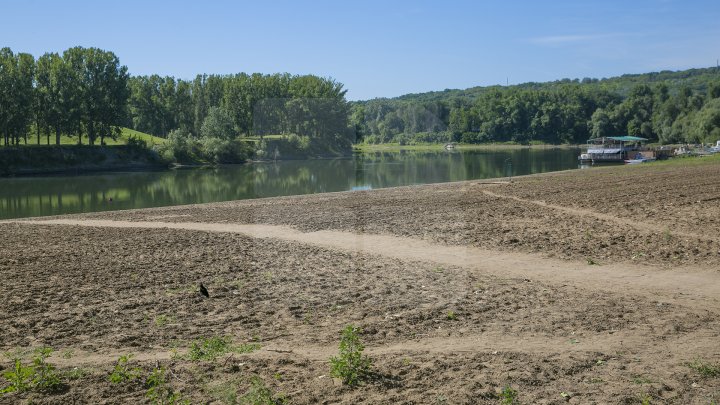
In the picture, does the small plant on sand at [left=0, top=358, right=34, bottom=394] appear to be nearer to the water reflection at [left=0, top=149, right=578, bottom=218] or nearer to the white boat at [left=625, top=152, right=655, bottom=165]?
the water reflection at [left=0, top=149, right=578, bottom=218]

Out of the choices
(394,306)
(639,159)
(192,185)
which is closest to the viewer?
(394,306)

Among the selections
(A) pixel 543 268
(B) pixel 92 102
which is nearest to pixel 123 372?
(A) pixel 543 268

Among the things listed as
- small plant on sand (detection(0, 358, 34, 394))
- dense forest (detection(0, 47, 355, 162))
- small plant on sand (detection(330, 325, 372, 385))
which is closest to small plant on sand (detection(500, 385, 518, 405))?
small plant on sand (detection(330, 325, 372, 385))

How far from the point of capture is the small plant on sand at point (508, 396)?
302 inches

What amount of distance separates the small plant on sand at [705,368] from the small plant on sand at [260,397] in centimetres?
544

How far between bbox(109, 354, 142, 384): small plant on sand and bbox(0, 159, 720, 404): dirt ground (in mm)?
129

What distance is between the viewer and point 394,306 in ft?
40.6

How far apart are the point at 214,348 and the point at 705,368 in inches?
271

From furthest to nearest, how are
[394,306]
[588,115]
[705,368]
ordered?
[588,115] < [394,306] < [705,368]

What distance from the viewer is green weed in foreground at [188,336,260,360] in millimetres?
9578

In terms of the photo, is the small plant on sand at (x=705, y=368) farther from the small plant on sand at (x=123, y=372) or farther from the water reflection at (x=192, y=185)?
the water reflection at (x=192, y=185)

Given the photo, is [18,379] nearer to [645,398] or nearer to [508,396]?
[508,396]

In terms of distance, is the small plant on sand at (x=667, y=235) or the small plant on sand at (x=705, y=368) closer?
the small plant on sand at (x=705, y=368)

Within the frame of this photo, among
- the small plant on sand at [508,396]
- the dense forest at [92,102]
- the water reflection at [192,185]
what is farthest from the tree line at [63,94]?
the small plant on sand at [508,396]
